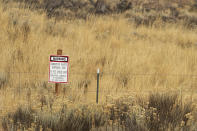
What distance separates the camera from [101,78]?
18.7 feet

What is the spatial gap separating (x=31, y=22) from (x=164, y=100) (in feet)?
18.8

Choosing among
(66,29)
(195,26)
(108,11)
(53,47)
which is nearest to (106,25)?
(66,29)

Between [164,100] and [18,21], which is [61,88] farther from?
[18,21]

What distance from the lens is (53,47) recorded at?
6.89 meters

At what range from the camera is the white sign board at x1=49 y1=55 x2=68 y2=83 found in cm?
432

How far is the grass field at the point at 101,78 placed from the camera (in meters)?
3.71

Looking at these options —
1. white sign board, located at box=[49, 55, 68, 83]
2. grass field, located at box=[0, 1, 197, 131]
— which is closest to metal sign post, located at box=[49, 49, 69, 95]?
white sign board, located at box=[49, 55, 68, 83]

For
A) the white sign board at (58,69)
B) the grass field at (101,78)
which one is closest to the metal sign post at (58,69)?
the white sign board at (58,69)

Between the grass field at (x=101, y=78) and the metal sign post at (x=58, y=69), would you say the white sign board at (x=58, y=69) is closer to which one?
the metal sign post at (x=58, y=69)

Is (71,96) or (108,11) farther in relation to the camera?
(108,11)

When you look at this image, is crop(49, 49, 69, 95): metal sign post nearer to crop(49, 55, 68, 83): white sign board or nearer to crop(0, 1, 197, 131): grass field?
crop(49, 55, 68, 83): white sign board

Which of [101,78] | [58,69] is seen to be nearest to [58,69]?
[58,69]

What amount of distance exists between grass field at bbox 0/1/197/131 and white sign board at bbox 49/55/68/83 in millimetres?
280

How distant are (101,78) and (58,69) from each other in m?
1.56
